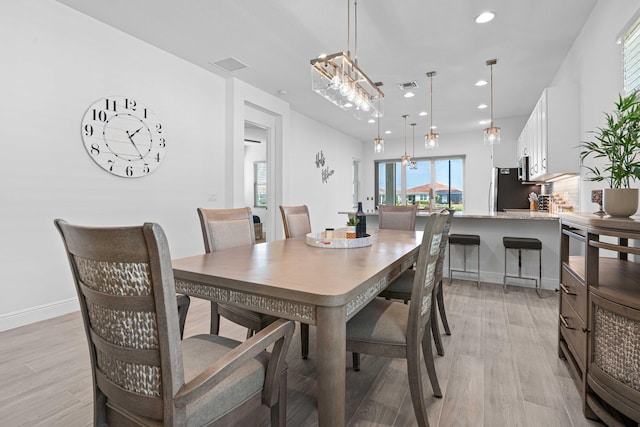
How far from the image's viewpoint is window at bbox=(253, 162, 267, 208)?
8561 mm

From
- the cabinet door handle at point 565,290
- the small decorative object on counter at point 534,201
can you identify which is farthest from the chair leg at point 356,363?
the small decorative object on counter at point 534,201

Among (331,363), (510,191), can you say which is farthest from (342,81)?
(510,191)

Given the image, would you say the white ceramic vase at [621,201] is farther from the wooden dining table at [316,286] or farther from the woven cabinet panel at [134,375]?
the woven cabinet panel at [134,375]

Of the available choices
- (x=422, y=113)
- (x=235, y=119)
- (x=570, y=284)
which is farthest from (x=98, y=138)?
(x=422, y=113)

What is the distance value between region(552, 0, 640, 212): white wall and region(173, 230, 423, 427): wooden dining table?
2.09 meters

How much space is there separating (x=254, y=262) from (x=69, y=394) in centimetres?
130

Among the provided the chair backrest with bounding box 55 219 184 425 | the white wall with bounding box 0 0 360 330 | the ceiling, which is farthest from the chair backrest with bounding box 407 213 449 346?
the white wall with bounding box 0 0 360 330

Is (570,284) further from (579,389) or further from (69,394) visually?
(69,394)

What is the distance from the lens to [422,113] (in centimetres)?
620

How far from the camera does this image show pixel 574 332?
1.75 m

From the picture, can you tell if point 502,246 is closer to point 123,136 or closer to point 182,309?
point 182,309

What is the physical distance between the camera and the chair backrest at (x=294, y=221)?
2.96m

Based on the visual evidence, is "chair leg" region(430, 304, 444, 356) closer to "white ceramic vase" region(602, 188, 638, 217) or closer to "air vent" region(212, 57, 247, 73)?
"white ceramic vase" region(602, 188, 638, 217)

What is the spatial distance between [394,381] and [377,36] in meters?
3.25
